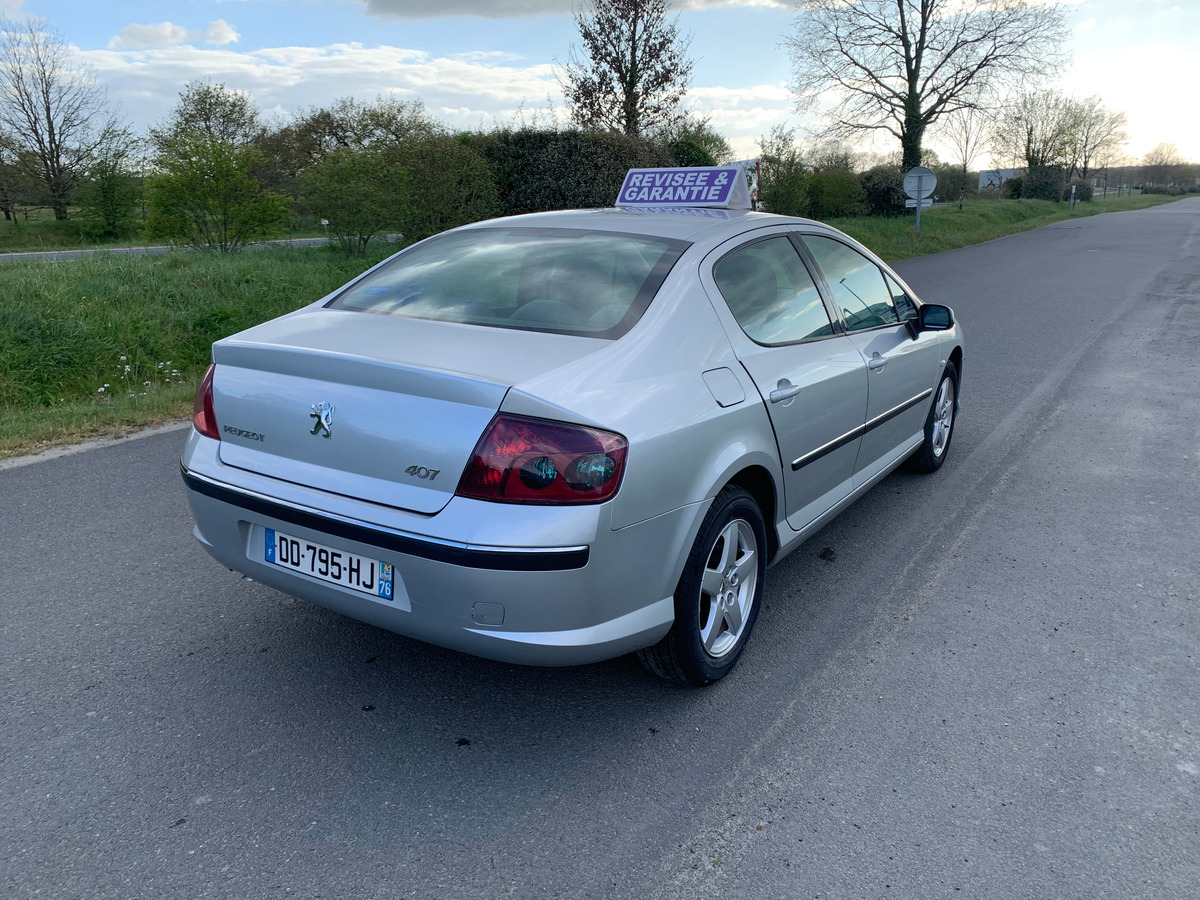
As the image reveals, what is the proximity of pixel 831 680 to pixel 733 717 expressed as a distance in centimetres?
45

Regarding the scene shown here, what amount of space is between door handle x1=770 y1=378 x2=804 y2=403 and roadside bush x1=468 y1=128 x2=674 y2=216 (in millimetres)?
13960

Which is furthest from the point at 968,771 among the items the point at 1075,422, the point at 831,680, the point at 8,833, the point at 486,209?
the point at 486,209

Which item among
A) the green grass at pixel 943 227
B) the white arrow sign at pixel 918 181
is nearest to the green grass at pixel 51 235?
the green grass at pixel 943 227

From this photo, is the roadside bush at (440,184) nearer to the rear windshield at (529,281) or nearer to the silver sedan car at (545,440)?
the rear windshield at (529,281)

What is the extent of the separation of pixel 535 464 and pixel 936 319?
10.3 feet

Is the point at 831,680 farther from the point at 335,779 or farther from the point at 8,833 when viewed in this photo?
the point at 8,833

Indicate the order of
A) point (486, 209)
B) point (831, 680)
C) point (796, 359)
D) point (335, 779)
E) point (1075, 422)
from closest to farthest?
point (335, 779) → point (831, 680) → point (796, 359) → point (1075, 422) → point (486, 209)

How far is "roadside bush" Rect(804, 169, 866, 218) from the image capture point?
26.9 metres

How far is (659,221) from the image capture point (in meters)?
3.65

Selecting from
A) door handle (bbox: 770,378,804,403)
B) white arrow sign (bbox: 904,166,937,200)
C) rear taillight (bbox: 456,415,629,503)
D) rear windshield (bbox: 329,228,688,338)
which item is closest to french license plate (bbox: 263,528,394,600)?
rear taillight (bbox: 456,415,629,503)

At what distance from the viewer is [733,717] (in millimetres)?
2914

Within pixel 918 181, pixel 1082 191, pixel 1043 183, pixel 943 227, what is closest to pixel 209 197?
pixel 918 181

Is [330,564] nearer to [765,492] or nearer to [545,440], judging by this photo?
[545,440]

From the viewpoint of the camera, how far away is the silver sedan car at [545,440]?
7.91 ft
